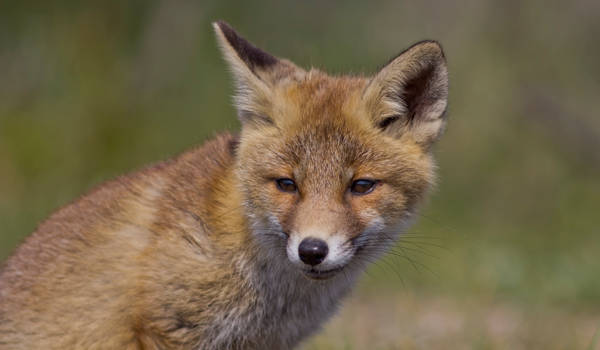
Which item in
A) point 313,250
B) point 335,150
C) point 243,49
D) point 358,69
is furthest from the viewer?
point 358,69

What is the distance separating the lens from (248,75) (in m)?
4.44

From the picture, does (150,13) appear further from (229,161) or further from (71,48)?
(229,161)

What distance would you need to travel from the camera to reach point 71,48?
34.1 feet

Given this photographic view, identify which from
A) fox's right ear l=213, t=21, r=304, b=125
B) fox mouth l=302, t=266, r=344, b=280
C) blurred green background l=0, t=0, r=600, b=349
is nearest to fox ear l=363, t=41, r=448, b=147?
fox's right ear l=213, t=21, r=304, b=125

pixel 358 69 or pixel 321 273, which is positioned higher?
pixel 358 69

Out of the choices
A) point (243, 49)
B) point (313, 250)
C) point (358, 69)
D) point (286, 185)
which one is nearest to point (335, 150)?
point (286, 185)

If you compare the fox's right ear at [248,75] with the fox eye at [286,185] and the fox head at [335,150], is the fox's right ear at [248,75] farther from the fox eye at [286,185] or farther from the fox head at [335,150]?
the fox eye at [286,185]

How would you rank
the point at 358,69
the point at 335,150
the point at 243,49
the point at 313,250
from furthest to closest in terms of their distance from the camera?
the point at 358,69 → the point at 243,49 → the point at 335,150 → the point at 313,250

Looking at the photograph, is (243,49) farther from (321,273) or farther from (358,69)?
(358,69)

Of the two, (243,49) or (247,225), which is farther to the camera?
(243,49)

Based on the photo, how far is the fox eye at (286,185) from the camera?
421 centimetres

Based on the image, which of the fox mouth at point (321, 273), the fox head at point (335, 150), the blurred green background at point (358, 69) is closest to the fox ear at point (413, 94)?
the fox head at point (335, 150)

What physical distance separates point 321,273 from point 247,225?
563 millimetres

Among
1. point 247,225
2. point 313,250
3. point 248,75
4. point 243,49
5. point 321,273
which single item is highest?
point 243,49
